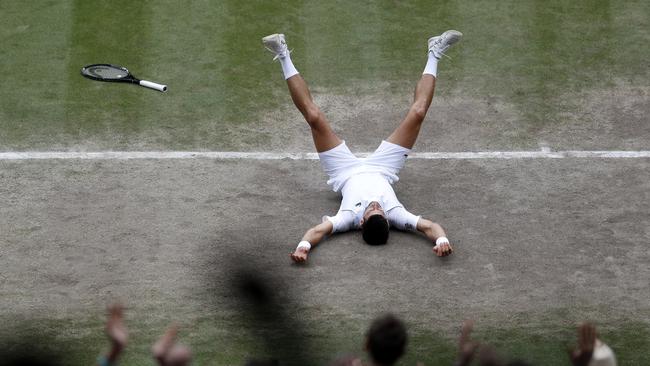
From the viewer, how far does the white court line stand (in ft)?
48.6

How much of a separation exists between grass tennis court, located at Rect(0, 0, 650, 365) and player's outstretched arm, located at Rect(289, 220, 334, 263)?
0.13 meters

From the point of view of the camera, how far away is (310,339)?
11.8 meters

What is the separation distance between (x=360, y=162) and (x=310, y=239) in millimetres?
1438

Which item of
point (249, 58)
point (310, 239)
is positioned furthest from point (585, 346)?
point (249, 58)

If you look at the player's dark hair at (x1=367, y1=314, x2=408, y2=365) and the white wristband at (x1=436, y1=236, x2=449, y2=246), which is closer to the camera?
the player's dark hair at (x1=367, y1=314, x2=408, y2=365)

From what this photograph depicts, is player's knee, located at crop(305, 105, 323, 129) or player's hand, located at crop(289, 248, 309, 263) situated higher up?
player's knee, located at crop(305, 105, 323, 129)

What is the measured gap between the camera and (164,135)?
599 inches

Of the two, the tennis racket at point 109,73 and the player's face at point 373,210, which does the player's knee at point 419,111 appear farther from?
the tennis racket at point 109,73

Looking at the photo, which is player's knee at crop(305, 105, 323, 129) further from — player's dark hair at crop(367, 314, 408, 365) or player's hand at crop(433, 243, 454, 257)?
player's dark hair at crop(367, 314, 408, 365)

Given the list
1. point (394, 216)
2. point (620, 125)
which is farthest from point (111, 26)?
point (620, 125)

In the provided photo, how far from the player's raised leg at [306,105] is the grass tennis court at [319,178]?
25.8 inches

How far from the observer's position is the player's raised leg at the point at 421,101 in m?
14.2

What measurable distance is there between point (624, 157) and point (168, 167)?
562 cm

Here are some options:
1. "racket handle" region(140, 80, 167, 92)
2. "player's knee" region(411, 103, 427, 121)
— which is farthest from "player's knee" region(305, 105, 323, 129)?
"racket handle" region(140, 80, 167, 92)
